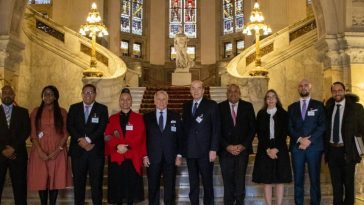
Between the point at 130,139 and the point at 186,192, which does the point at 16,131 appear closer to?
the point at 130,139

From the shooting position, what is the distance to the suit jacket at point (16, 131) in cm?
644

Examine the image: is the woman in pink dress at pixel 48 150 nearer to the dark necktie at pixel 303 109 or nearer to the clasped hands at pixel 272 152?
the clasped hands at pixel 272 152

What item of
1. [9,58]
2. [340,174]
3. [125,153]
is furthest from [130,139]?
[9,58]

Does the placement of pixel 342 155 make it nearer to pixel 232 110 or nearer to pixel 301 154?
pixel 301 154

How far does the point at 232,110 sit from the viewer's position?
6.63 metres

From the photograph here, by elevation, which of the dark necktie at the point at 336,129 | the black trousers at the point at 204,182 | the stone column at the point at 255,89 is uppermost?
the stone column at the point at 255,89

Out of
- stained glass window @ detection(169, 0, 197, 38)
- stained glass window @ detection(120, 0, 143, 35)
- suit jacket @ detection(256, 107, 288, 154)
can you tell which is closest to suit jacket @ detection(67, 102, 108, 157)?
suit jacket @ detection(256, 107, 288, 154)

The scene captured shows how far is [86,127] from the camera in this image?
6383mm

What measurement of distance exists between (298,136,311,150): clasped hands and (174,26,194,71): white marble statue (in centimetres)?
1141

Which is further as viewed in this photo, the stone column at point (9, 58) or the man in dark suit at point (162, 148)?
the stone column at point (9, 58)

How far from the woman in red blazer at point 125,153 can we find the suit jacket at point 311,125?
202 cm

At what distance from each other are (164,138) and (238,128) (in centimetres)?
99

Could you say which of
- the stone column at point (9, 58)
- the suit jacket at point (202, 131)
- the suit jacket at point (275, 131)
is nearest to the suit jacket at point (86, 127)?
the suit jacket at point (202, 131)

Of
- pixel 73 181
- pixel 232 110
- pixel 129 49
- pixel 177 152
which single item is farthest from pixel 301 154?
pixel 129 49
